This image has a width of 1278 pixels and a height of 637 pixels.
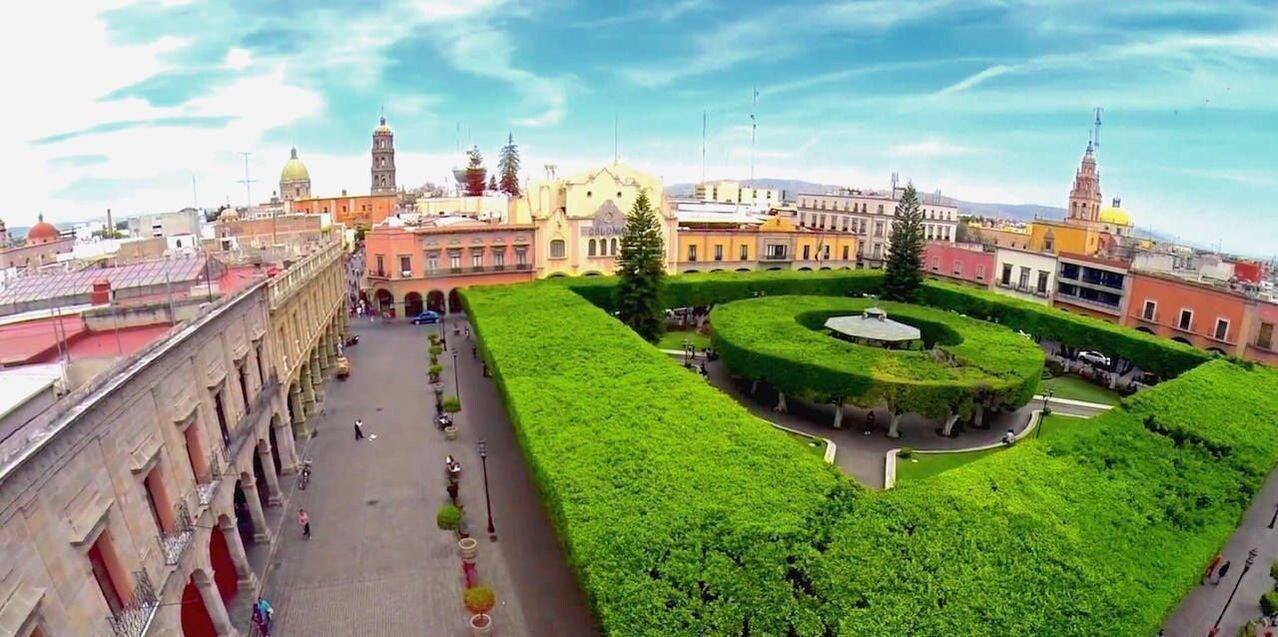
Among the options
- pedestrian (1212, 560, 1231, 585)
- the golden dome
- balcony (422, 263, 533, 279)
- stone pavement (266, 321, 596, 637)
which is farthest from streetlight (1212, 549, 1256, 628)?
the golden dome

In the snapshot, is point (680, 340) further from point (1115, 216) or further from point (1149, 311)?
point (1115, 216)

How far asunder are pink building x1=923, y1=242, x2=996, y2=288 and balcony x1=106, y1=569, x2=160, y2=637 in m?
62.0

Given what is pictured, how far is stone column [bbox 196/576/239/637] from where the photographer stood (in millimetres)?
17156

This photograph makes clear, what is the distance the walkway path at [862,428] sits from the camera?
3012cm

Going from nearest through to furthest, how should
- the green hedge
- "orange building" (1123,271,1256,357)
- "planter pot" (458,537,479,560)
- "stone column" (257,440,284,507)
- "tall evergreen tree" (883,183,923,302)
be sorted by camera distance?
1. the green hedge
2. "planter pot" (458,537,479,560)
3. "stone column" (257,440,284,507)
4. "orange building" (1123,271,1256,357)
5. "tall evergreen tree" (883,183,923,302)

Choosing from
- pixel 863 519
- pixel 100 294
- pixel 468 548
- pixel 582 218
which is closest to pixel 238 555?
pixel 468 548

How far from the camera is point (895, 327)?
135ft

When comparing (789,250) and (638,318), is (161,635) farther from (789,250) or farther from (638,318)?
(789,250)

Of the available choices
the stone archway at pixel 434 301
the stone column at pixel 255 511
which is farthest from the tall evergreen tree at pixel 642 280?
the stone column at pixel 255 511

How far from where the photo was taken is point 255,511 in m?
22.7

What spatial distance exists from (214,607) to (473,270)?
139ft

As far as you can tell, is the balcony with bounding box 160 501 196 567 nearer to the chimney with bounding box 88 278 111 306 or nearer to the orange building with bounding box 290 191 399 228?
the chimney with bounding box 88 278 111 306

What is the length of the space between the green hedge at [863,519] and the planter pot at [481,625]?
3480 mm

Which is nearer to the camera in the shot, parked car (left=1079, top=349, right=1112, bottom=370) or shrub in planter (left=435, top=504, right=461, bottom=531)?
shrub in planter (left=435, top=504, right=461, bottom=531)
